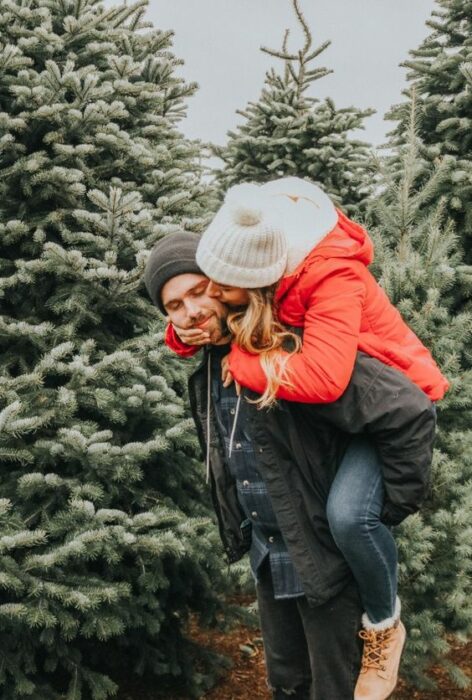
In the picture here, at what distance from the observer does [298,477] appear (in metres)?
2.10

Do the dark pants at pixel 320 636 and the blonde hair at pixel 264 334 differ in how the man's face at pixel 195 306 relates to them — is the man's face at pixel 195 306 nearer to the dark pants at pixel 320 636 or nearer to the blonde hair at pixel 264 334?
the blonde hair at pixel 264 334

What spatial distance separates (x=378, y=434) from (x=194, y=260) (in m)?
0.78

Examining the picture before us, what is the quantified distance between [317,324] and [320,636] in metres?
1.00

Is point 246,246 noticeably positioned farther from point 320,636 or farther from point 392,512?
point 320,636

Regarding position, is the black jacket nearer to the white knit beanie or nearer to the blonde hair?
the blonde hair

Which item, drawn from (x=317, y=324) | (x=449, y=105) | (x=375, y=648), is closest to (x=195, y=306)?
(x=317, y=324)

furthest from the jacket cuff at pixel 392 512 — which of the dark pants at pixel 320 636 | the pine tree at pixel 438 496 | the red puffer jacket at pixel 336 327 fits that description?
the pine tree at pixel 438 496

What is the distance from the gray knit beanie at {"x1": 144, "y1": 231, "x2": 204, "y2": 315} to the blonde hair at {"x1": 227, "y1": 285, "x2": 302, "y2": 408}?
0.75ft

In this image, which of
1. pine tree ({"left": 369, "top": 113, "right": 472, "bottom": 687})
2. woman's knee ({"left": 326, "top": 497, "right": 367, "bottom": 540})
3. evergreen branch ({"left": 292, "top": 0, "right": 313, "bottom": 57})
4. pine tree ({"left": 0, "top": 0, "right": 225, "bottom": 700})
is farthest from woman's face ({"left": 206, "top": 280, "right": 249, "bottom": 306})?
evergreen branch ({"left": 292, "top": 0, "right": 313, "bottom": 57})

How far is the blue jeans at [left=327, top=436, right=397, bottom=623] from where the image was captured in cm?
202

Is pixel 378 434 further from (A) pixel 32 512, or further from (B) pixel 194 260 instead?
(A) pixel 32 512

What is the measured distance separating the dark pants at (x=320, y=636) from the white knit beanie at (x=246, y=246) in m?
1.00

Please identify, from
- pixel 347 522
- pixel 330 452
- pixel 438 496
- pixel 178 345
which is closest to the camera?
pixel 347 522

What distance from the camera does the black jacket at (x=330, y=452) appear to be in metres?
1.99
